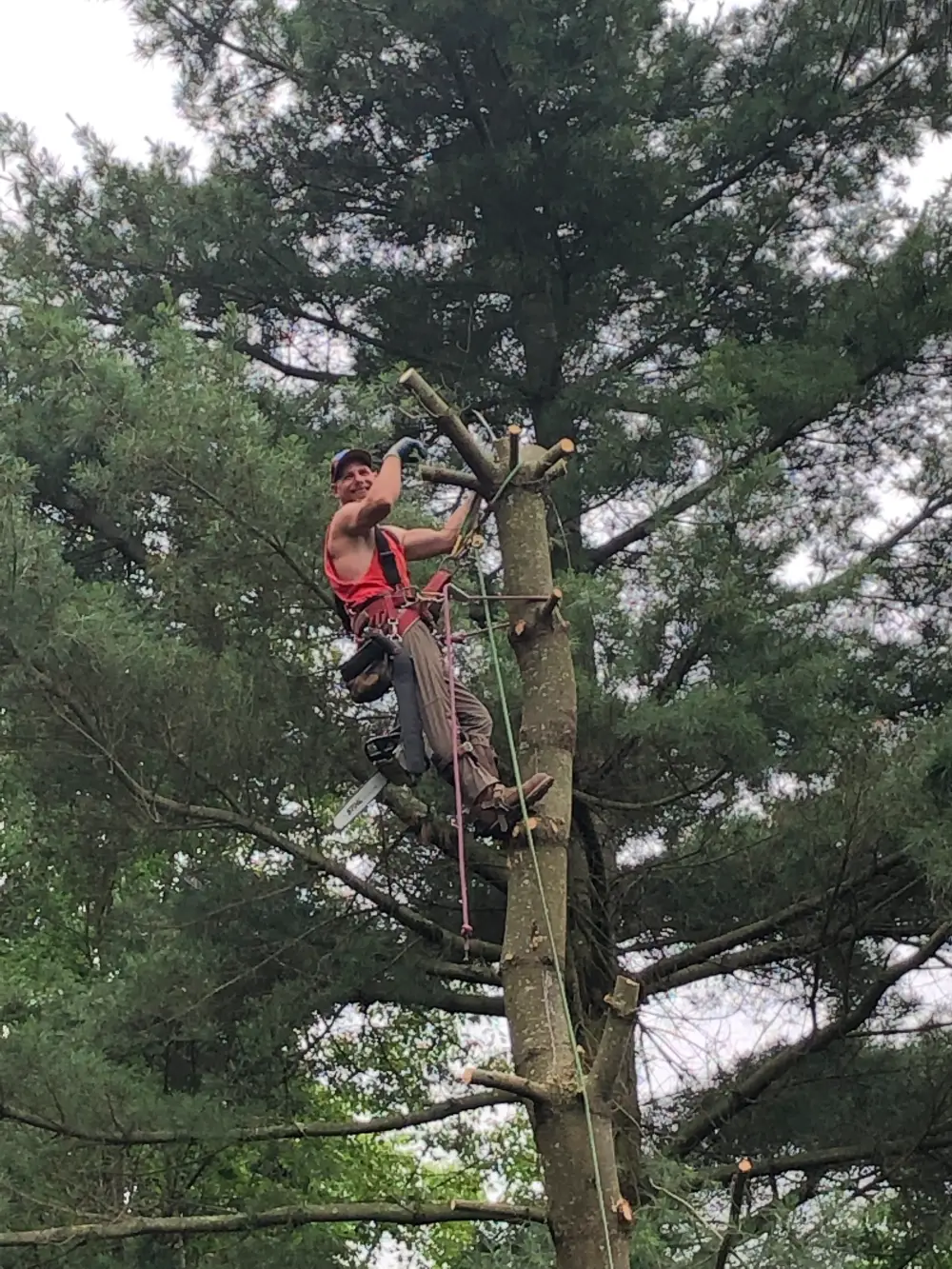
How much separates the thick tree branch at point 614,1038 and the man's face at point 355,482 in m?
1.93

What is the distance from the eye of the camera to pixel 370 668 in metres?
4.55

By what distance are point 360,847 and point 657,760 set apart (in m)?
1.44

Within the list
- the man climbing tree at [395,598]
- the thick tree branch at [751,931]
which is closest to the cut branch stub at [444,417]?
the man climbing tree at [395,598]

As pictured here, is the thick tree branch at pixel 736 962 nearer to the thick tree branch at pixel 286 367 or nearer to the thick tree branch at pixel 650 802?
the thick tree branch at pixel 650 802

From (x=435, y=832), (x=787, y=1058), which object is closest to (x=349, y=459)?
(x=435, y=832)

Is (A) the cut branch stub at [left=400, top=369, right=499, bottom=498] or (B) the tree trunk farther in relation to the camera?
(A) the cut branch stub at [left=400, top=369, right=499, bottom=498]

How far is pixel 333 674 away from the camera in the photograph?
609cm

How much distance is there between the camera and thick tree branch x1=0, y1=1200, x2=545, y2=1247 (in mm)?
5219

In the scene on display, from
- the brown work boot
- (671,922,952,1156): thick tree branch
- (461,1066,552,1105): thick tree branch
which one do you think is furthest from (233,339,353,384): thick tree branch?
(461,1066,552,1105): thick tree branch

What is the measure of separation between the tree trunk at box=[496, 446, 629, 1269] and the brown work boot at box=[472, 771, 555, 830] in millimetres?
66

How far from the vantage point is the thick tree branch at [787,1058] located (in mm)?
6027

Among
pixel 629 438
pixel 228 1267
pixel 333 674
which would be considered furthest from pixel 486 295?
pixel 228 1267

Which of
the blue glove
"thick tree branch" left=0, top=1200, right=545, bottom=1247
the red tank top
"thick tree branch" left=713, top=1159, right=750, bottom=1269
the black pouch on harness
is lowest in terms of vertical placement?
"thick tree branch" left=713, top=1159, right=750, bottom=1269

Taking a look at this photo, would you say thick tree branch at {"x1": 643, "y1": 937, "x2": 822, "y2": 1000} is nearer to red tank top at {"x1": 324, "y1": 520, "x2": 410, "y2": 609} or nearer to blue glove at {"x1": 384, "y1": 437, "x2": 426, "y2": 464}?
red tank top at {"x1": 324, "y1": 520, "x2": 410, "y2": 609}
